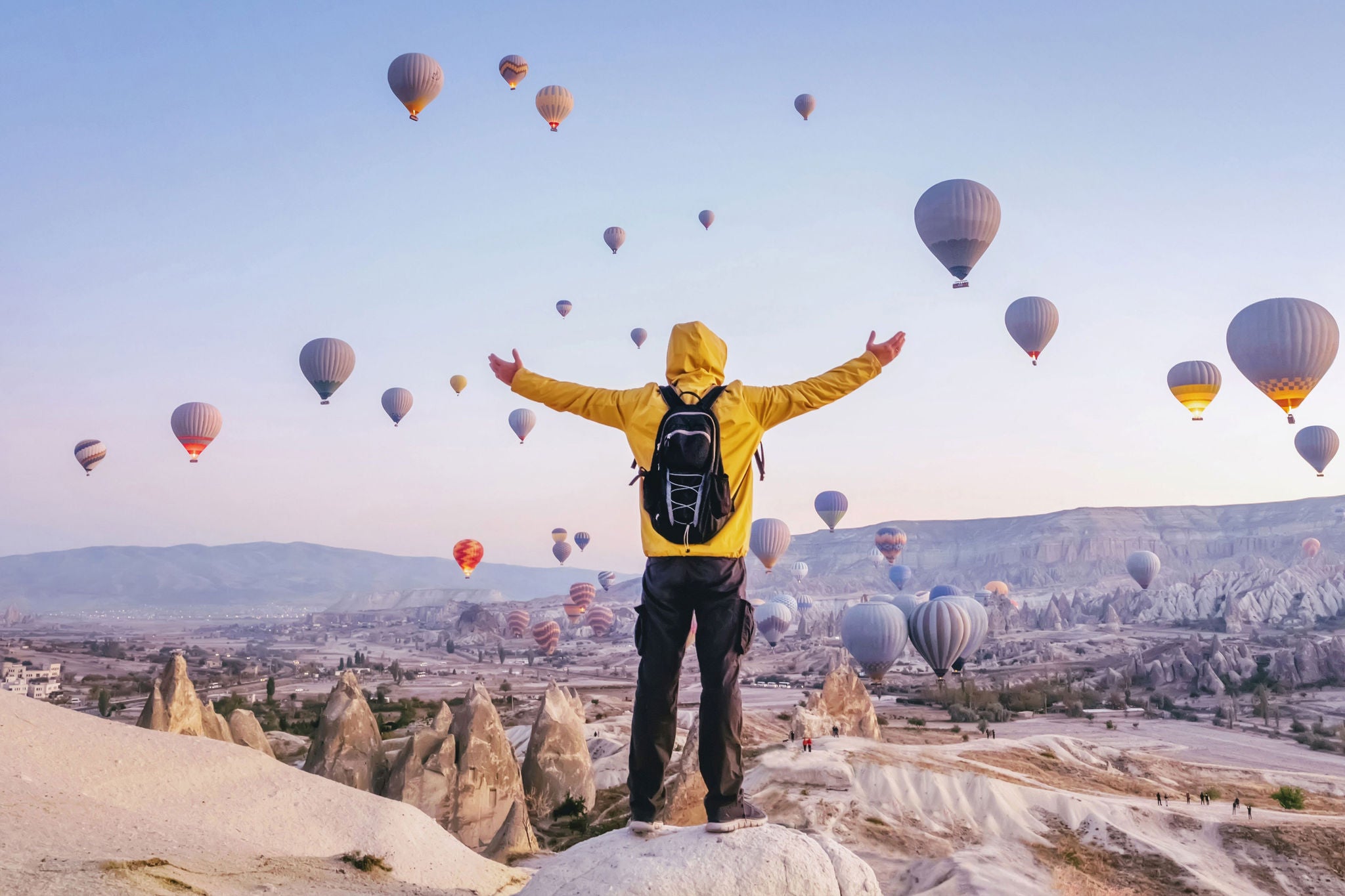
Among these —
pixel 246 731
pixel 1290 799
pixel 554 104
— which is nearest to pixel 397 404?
pixel 554 104

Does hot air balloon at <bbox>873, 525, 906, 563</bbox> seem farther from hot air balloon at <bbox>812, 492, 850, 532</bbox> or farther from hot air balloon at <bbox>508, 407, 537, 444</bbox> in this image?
hot air balloon at <bbox>508, 407, 537, 444</bbox>

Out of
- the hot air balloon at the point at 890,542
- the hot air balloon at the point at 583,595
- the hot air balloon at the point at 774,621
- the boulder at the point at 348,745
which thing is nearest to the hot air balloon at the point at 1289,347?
the boulder at the point at 348,745

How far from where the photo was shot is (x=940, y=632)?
43375mm

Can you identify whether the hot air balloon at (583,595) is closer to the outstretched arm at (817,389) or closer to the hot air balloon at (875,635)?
the hot air balloon at (875,635)

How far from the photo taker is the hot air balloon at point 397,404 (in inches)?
2292

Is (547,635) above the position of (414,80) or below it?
below

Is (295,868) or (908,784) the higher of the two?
(295,868)

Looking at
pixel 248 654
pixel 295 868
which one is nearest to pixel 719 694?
pixel 295 868

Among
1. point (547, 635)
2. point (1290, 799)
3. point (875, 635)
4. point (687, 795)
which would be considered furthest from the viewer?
point (547, 635)

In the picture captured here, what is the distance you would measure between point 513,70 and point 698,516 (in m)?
45.2

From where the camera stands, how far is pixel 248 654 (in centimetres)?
12494

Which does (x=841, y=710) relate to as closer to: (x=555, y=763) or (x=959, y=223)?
(x=555, y=763)

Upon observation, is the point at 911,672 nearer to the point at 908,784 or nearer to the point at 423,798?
the point at 908,784

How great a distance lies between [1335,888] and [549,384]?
23016mm
